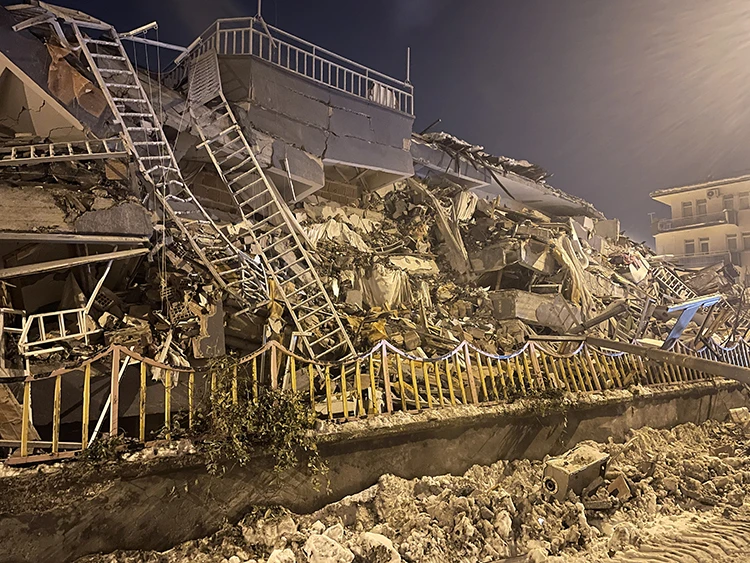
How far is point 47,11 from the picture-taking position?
7.78 metres

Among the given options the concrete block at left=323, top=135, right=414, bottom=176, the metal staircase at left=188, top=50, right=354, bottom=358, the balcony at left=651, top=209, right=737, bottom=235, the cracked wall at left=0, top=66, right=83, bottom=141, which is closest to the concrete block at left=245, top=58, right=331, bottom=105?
the metal staircase at left=188, top=50, right=354, bottom=358

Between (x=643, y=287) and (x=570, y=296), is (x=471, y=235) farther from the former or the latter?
(x=643, y=287)

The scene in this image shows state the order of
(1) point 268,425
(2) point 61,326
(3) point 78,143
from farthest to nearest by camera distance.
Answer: (3) point 78,143
(2) point 61,326
(1) point 268,425

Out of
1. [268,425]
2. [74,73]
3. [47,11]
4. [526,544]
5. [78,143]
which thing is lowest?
[526,544]

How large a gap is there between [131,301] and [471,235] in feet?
35.8

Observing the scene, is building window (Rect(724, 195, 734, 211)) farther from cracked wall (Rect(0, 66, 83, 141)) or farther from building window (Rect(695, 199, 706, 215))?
cracked wall (Rect(0, 66, 83, 141))

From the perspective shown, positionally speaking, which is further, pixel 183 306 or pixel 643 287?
pixel 643 287

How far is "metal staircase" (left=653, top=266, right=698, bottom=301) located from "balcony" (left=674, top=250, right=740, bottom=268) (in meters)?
16.8

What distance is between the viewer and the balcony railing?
10820mm

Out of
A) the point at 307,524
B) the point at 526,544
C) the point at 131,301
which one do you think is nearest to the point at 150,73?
the point at 131,301

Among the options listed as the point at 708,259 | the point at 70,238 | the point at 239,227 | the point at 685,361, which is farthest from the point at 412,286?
the point at 708,259

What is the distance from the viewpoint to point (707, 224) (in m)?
36.8

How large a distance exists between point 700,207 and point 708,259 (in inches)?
179

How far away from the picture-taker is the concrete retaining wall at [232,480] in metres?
4.04
